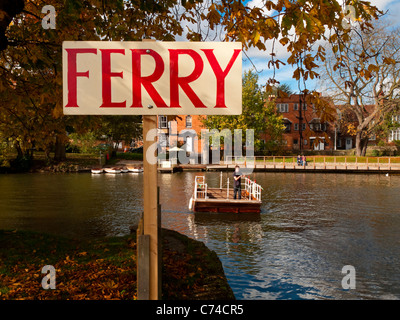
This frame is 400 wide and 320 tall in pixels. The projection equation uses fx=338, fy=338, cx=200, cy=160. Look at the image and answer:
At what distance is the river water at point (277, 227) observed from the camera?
1112 centimetres

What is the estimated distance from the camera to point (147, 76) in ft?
9.96

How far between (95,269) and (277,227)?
13.6 meters

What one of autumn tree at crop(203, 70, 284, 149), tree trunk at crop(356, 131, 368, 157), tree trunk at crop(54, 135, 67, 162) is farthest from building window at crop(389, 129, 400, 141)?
tree trunk at crop(54, 135, 67, 162)

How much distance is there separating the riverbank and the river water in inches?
142

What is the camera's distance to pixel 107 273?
229 inches

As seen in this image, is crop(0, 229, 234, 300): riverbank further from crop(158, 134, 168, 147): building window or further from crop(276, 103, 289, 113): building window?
crop(276, 103, 289, 113): building window

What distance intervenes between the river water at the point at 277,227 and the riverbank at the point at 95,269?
3.62 m

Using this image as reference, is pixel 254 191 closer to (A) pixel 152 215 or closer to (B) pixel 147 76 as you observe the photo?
(A) pixel 152 215

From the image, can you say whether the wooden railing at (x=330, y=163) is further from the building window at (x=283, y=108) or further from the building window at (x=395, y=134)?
the building window at (x=395, y=134)

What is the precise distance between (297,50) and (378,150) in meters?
65.1

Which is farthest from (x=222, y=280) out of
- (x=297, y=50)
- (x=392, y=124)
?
(x=392, y=124)

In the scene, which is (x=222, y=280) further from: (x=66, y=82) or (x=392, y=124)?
(x=392, y=124)

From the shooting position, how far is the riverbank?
519 cm
